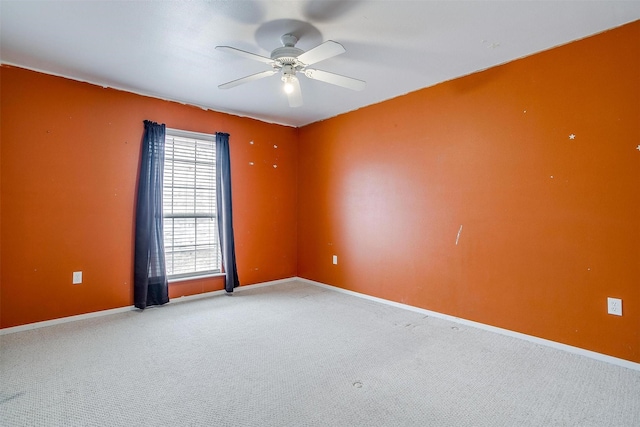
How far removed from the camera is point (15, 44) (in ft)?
8.13

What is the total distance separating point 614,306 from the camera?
89.5 inches

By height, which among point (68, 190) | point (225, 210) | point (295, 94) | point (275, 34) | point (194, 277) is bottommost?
point (194, 277)

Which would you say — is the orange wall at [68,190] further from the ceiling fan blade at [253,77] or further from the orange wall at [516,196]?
the orange wall at [516,196]

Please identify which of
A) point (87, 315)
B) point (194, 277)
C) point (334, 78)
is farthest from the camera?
point (194, 277)

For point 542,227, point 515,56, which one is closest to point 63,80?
point 515,56

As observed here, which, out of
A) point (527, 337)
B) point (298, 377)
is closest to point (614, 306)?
point (527, 337)

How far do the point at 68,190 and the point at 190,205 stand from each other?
118 centimetres

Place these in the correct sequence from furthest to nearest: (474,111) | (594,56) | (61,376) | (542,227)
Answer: (474,111) → (542,227) → (594,56) → (61,376)

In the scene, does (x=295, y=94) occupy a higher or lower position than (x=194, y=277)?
higher

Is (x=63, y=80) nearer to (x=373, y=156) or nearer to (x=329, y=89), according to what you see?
(x=329, y=89)

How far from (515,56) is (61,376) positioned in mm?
4121

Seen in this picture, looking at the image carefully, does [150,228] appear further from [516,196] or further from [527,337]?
[527,337]

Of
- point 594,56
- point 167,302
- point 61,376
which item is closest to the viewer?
point 61,376

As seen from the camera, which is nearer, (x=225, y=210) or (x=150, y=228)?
(x=150, y=228)
